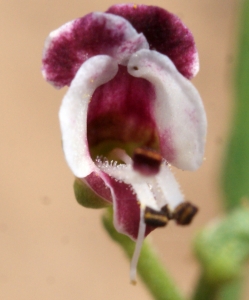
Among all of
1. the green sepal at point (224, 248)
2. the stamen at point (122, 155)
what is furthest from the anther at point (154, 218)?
the green sepal at point (224, 248)

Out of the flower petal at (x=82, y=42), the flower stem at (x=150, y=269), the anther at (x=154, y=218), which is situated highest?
Answer: the flower petal at (x=82, y=42)

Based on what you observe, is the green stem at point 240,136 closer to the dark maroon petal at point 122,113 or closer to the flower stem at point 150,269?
the flower stem at point 150,269

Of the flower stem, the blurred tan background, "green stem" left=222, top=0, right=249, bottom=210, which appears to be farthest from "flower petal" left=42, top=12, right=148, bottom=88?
the blurred tan background

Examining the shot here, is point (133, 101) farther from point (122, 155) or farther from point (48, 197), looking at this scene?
point (48, 197)

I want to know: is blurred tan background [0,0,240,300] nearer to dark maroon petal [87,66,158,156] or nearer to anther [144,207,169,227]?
dark maroon petal [87,66,158,156]

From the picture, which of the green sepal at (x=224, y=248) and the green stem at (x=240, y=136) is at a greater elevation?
the green stem at (x=240, y=136)
